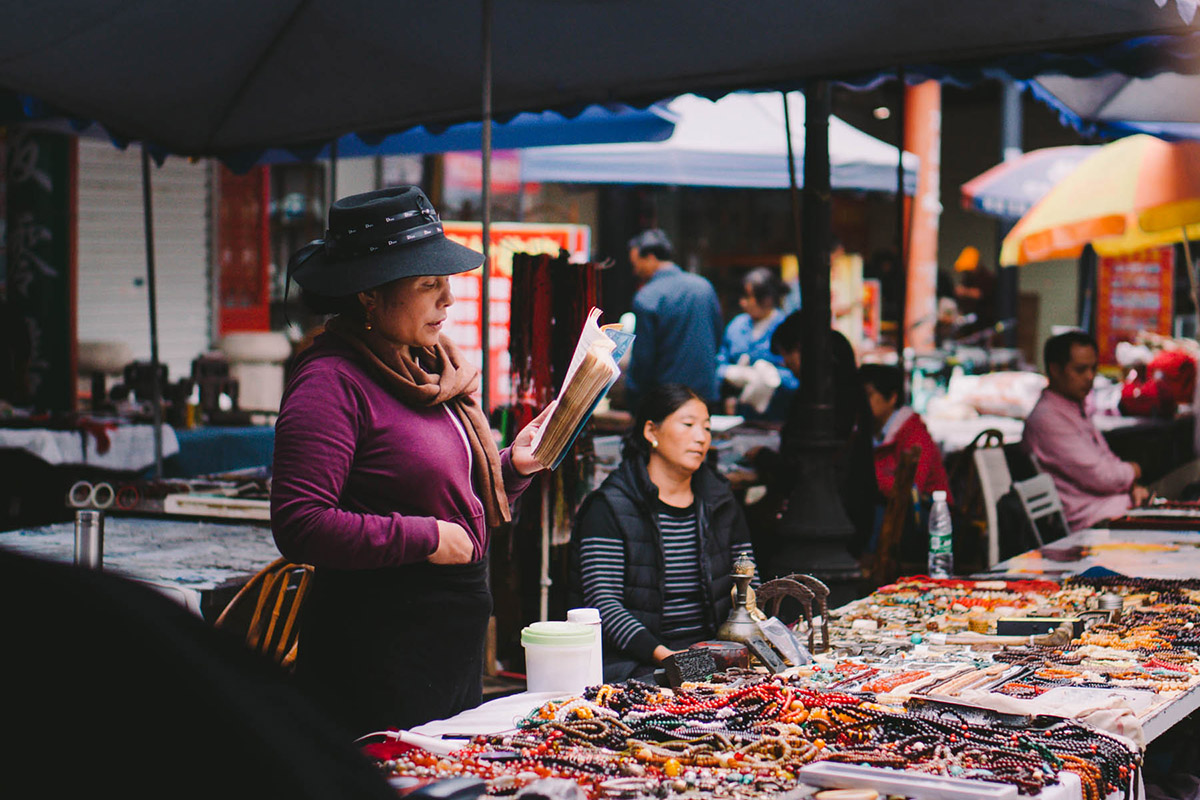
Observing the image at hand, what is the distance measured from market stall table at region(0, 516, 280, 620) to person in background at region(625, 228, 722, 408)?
12.5 feet

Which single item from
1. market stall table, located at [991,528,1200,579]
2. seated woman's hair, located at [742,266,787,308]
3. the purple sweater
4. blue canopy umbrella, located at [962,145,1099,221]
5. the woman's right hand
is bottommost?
market stall table, located at [991,528,1200,579]

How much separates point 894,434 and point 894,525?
0.88 metres

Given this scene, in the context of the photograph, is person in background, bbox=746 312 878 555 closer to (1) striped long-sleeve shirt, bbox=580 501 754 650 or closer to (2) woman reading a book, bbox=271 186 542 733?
(1) striped long-sleeve shirt, bbox=580 501 754 650

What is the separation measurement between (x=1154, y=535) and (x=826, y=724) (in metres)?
3.86

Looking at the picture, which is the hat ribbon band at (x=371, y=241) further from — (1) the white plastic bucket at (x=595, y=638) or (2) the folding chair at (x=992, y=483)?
(2) the folding chair at (x=992, y=483)

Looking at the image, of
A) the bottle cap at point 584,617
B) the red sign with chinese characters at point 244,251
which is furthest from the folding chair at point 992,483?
the red sign with chinese characters at point 244,251

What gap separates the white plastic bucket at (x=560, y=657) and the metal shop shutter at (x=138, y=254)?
7.49 meters

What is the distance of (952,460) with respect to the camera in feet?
25.8

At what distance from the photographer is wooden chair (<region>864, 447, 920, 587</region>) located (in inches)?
236

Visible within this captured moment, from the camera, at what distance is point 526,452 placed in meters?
3.14

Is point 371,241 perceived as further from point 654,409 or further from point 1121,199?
point 1121,199

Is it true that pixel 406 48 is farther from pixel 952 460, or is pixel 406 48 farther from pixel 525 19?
pixel 952 460

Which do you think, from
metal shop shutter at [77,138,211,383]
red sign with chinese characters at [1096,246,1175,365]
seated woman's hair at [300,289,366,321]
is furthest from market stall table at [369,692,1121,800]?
red sign with chinese characters at [1096,246,1175,365]

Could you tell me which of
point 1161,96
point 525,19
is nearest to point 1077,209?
point 1161,96
